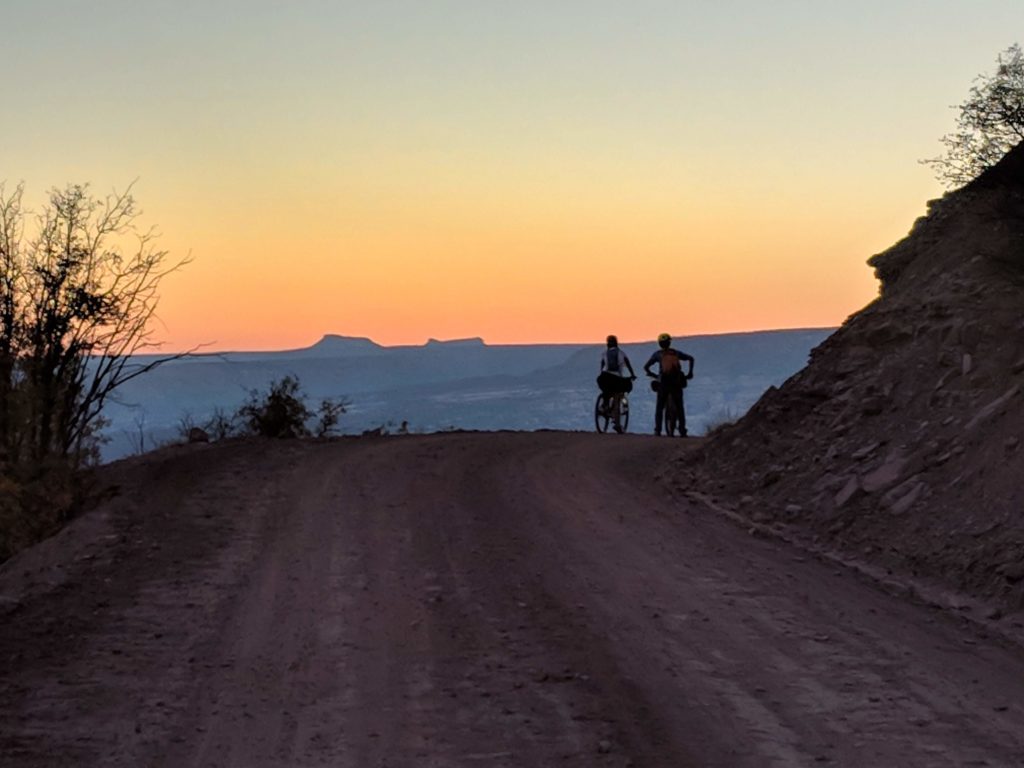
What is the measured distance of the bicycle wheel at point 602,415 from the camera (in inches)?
1054

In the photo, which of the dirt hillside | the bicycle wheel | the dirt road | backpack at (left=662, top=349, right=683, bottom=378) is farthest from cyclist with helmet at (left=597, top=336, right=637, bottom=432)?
the dirt road

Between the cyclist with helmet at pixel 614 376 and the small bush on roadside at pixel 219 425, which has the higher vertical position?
the cyclist with helmet at pixel 614 376

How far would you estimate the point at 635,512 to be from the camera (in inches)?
569

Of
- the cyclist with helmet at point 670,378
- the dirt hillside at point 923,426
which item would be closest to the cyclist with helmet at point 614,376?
the cyclist with helmet at point 670,378

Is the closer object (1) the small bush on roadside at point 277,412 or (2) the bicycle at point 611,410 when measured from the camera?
(2) the bicycle at point 611,410

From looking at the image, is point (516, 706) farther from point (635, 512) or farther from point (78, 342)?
point (78, 342)

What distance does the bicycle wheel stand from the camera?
87.8ft

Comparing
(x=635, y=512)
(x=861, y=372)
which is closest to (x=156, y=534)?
(x=635, y=512)

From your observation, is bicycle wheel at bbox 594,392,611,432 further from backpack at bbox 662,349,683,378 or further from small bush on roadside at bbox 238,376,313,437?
small bush on roadside at bbox 238,376,313,437

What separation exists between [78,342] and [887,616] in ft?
70.8

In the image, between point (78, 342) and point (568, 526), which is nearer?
point (568, 526)

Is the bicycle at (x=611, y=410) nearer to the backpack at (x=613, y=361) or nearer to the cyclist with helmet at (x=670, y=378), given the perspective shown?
the backpack at (x=613, y=361)

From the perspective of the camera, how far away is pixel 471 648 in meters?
8.49

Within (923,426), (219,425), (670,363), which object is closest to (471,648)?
(923,426)
